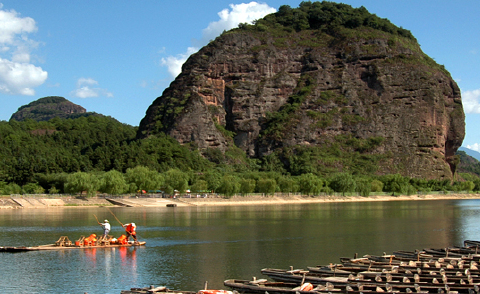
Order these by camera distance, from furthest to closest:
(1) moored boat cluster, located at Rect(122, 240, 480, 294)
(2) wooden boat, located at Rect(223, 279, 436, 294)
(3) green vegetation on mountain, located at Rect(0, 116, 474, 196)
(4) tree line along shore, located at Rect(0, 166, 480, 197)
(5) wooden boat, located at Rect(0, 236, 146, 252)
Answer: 1. (3) green vegetation on mountain, located at Rect(0, 116, 474, 196)
2. (4) tree line along shore, located at Rect(0, 166, 480, 197)
3. (5) wooden boat, located at Rect(0, 236, 146, 252)
4. (1) moored boat cluster, located at Rect(122, 240, 480, 294)
5. (2) wooden boat, located at Rect(223, 279, 436, 294)

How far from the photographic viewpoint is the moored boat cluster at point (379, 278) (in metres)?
28.6

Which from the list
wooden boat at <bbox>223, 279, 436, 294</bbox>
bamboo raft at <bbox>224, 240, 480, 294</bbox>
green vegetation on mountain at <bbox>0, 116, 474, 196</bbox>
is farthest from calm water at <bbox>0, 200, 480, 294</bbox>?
green vegetation on mountain at <bbox>0, 116, 474, 196</bbox>

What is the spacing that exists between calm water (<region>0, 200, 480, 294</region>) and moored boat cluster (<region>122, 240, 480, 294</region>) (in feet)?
17.9

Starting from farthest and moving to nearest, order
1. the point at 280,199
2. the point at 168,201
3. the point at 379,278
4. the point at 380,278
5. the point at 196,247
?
the point at 280,199
the point at 168,201
the point at 196,247
the point at 380,278
the point at 379,278

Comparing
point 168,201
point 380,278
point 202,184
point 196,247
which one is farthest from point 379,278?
point 202,184

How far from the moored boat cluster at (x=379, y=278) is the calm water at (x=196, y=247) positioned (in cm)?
545

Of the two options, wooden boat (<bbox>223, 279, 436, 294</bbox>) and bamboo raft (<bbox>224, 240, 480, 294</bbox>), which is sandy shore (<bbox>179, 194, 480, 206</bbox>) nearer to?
bamboo raft (<bbox>224, 240, 480, 294</bbox>)

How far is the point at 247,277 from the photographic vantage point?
1481 inches

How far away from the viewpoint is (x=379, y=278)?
30609mm

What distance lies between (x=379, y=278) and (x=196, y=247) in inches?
1003

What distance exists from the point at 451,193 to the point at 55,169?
129733 mm

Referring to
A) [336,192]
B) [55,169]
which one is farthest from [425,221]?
[55,169]

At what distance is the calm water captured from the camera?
3762 cm

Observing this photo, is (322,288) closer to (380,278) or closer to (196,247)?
(380,278)
